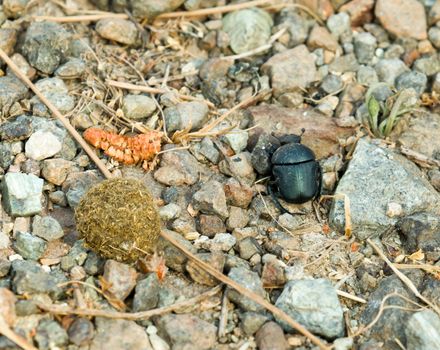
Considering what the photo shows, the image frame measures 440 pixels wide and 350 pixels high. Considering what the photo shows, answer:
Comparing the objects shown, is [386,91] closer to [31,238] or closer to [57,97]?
[57,97]

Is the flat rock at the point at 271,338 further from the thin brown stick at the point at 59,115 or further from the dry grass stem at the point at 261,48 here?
the dry grass stem at the point at 261,48

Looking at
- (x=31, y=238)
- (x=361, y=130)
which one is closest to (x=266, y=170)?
(x=361, y=130)

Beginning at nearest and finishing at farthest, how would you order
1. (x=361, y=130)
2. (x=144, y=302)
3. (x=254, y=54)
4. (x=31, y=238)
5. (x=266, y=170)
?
1. (x=144, y=302)
2. (x=31, y=238)
3. (x=266, y=170)
4. (x=361, y=130)
5. (x=254, y=54)

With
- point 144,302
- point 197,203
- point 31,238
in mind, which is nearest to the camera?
point 144,302

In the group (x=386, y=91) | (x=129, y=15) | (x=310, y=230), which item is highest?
(x=129, y=15)

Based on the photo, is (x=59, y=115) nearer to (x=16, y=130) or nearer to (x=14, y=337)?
(x=16, y=130)

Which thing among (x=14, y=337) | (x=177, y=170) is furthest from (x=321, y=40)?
(x=14, y=337)
